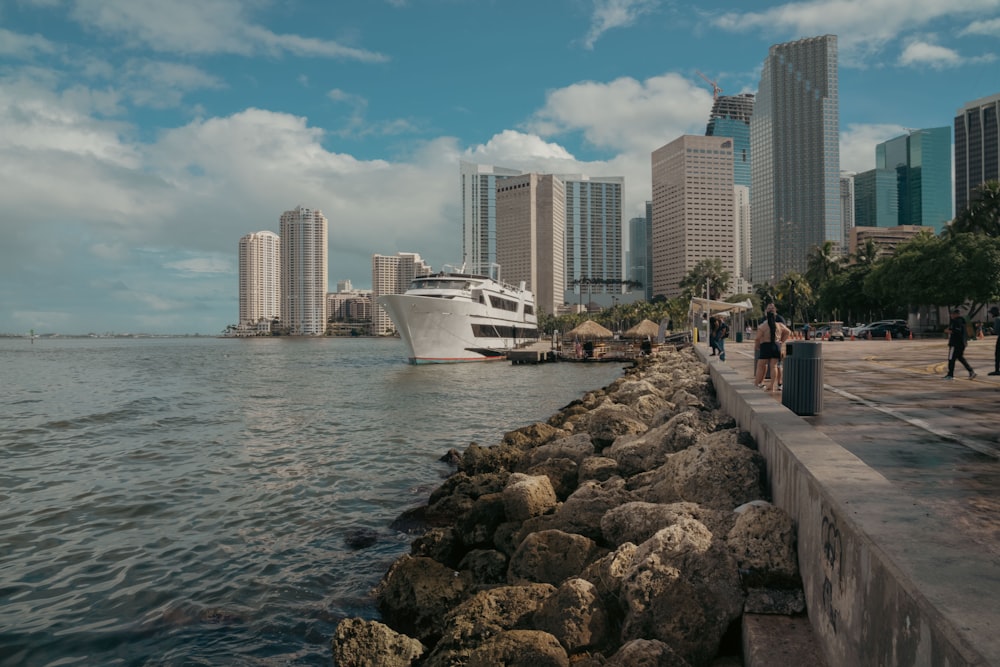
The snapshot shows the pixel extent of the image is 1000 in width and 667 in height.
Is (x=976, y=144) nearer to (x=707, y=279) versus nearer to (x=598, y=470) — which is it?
(x=707, y=279)

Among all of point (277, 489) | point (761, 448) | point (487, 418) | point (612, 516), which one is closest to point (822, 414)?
point (761, 448)

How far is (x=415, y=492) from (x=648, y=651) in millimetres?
8537

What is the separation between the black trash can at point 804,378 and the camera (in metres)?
8.26

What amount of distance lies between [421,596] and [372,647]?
3.58ft

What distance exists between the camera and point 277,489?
12.4m

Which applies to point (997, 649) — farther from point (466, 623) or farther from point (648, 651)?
point (466, 623)

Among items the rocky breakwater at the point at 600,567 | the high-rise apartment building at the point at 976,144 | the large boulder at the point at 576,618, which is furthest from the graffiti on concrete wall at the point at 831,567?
the high-rise apartment building at the point at 976,144

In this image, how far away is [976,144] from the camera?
173875mm

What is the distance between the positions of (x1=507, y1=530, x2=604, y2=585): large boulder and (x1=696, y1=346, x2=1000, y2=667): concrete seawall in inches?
78.4

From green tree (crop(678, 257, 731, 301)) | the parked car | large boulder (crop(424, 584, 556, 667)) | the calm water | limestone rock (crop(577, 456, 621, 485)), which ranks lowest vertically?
the calm water

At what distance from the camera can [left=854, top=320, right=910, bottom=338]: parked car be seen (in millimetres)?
49094

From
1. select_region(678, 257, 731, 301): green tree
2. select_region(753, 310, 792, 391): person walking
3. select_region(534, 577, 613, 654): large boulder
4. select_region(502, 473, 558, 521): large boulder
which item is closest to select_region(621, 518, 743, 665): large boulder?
select_region(534, 577, 613, 654): large boulder

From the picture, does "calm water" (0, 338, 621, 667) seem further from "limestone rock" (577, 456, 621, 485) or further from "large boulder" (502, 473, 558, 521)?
"limestone rock" (577, 456, 621, 485)

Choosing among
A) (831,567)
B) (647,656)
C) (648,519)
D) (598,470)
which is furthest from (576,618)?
(598,470)
